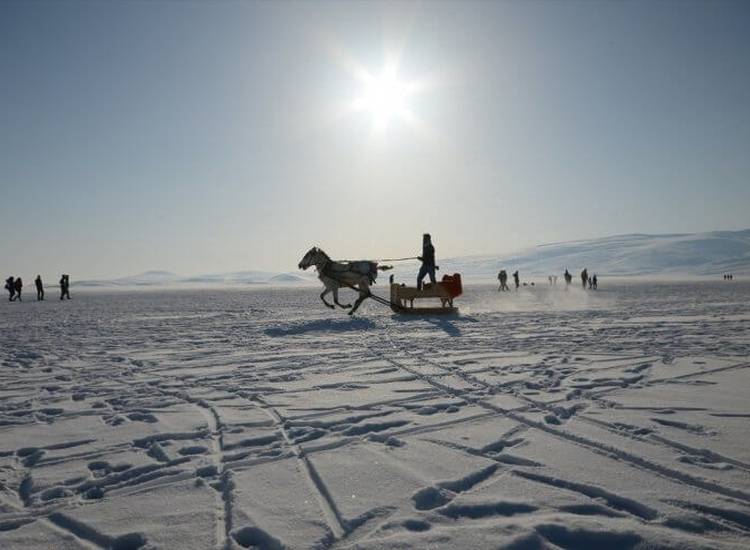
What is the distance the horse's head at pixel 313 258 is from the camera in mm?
15848

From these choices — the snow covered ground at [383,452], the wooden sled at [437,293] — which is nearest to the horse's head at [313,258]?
the wooden sled at [437,293]

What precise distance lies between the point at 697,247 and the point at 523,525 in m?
227

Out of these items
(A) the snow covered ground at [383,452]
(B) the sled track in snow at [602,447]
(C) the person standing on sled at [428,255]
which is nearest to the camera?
(A) the snow covered ground at [383,452]

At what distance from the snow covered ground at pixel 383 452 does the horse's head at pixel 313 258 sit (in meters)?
8.01

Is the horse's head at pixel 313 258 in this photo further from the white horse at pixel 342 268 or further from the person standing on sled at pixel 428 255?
the person standing on sled at pixel 428 255

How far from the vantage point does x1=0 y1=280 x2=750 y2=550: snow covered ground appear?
8.40 feet

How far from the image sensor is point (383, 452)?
3688mm

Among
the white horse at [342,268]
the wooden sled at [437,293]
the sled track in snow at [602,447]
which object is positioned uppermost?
the white horse at [342,268]

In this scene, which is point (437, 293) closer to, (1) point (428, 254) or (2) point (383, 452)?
(1) point (428, 254)

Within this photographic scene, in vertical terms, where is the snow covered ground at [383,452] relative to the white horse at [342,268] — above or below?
below

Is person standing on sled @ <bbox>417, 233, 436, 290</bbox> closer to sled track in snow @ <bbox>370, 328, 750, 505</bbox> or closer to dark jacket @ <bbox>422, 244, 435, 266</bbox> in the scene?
dark jacket @ <bbox>422, 244, 435, 266</bbox>

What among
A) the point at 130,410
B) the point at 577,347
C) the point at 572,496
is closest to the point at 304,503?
the point at 572,496

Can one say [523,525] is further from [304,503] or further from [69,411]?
[69,411]

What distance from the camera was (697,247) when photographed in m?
191
